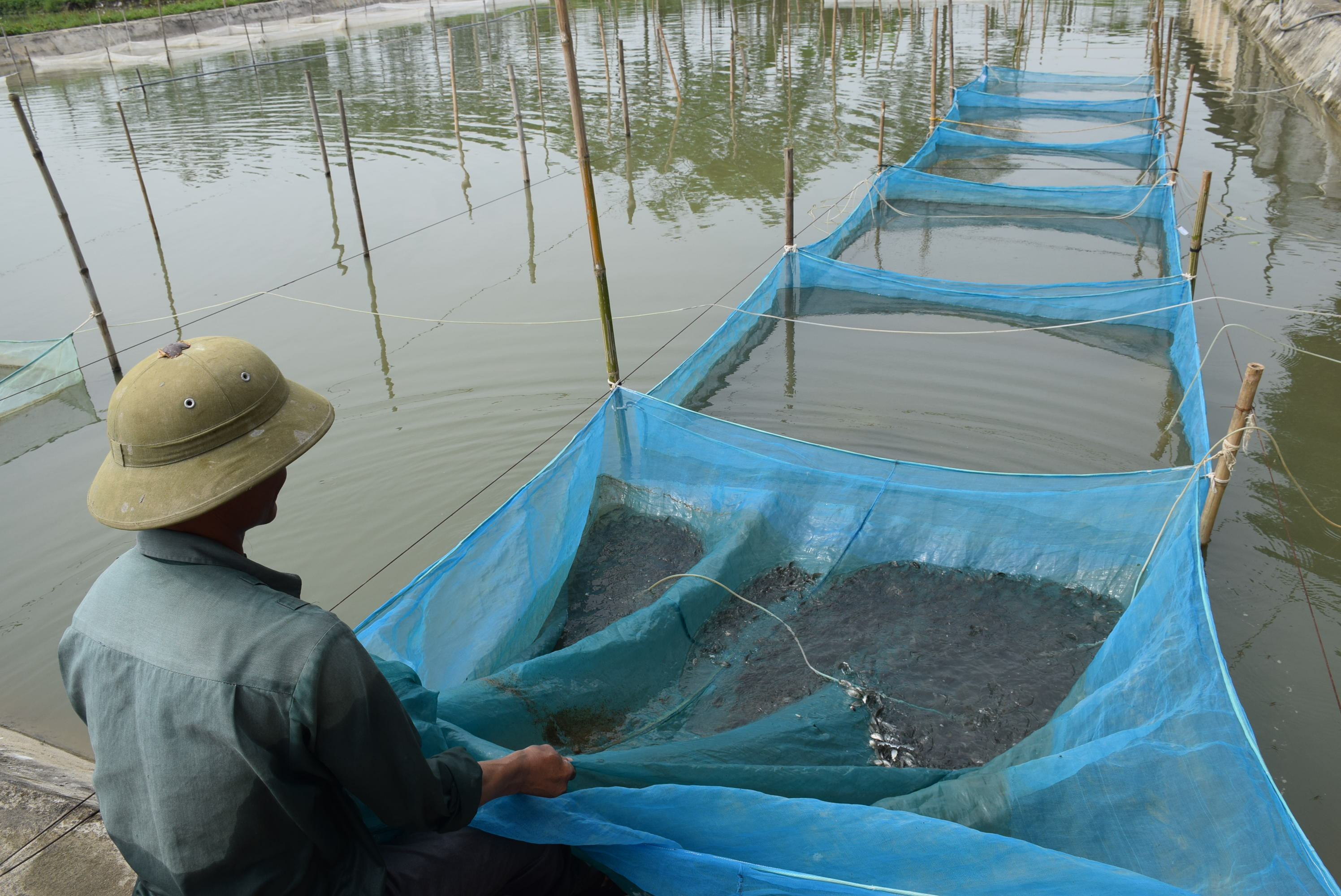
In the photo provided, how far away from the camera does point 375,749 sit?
1253mm

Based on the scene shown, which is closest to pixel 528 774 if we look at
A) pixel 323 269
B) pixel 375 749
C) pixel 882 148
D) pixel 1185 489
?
pixel 375 749

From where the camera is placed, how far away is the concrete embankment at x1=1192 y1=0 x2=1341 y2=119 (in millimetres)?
11648

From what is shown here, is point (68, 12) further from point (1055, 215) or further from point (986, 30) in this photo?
point (1055, 215)

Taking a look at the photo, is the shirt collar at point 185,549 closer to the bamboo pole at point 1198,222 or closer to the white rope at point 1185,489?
the white rope at point 1185,489

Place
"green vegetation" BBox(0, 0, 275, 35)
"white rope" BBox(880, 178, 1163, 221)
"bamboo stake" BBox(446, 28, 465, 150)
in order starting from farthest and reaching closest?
"green vegetation" BBox(0, 0, 275, 35), "bamboo stake" BBox(446, 28, 465, 150), "white rope" BBox(880, 178, 1163, 221)

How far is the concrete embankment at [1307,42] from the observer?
1165cm

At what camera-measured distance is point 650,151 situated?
11.7m

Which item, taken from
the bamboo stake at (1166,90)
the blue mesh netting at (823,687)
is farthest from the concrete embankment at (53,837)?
the bamboo stake at (1166,90)

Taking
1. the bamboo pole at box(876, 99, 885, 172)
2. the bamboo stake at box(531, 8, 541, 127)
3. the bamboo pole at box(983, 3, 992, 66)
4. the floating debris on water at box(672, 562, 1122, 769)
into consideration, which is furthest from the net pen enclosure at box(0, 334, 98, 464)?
the bamboo pole at box(983, 3, 992, 66)

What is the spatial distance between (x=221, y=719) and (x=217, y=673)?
0.20ft

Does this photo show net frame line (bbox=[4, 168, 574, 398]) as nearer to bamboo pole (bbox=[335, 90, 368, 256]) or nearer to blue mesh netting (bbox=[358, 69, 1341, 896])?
bamboo pole (bbox=[335, 90, 368, 256])

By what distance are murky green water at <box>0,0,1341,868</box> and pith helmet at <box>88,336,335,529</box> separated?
2758mm

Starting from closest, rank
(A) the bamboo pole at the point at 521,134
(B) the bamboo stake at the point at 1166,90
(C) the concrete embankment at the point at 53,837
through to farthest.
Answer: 1. (C) the concrete embankment at the point at 53,837
2. (A) the bamboo pole at the point at 521,134
3. (B) the bamboo stake at the point at 1166,90

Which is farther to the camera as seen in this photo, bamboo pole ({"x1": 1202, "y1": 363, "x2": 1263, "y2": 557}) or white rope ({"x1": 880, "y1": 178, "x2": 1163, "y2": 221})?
white rope ({"x1": 880, "y1": 178, "x2": 1163, "y2": 221})
